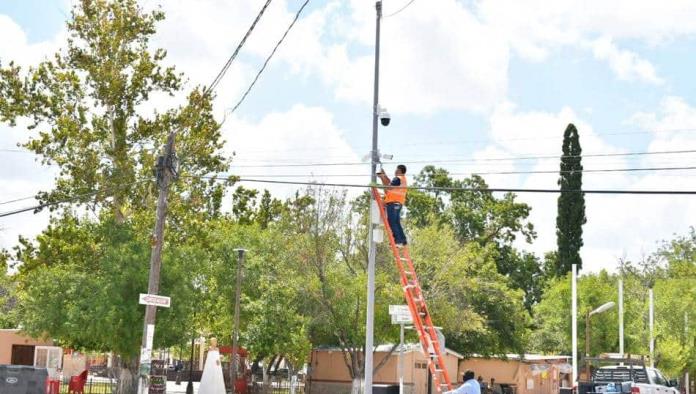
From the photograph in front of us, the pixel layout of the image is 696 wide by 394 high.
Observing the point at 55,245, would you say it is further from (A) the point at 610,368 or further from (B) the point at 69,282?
(A) the point at 610,368

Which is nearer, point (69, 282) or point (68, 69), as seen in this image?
point (69, 282)

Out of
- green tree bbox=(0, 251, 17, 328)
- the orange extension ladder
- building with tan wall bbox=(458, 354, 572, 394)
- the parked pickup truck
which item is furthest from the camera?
building with tan wall bbox=(458, 354, 572, 394)

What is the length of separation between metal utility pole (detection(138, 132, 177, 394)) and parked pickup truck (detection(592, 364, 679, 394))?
16.2 metres

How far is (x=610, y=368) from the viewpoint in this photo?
32.9 m

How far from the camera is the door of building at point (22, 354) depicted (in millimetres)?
47938

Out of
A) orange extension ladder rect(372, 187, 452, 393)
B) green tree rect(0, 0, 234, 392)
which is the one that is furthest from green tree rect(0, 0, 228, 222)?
orange extension ladder rect(372, 187, 452, 393)

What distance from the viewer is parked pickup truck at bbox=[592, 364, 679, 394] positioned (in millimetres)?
31248

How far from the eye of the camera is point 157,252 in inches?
904

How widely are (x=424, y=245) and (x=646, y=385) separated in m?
14.2

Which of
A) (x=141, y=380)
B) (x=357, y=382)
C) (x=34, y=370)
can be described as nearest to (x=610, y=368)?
(x=357, y=382)

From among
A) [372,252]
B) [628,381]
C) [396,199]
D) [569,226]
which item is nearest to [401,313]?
[372,252]

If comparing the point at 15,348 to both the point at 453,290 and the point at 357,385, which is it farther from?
the point at 453,290

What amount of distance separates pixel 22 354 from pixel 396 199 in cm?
3235

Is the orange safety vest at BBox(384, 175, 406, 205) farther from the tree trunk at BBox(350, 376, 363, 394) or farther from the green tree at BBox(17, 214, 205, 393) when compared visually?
the tree trunk at BBox(350, 376, 363, 394)
